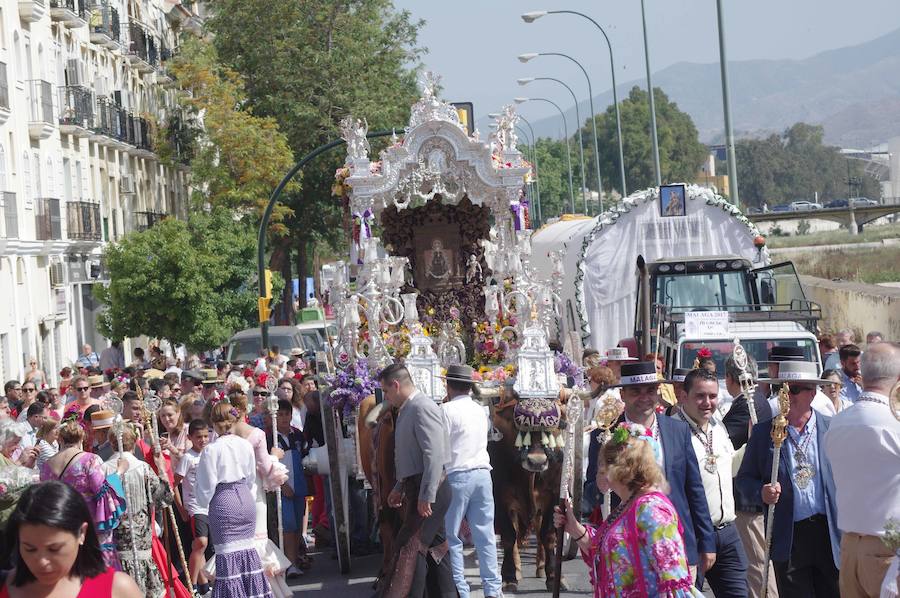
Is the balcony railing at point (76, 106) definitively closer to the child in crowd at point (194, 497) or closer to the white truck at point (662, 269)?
the white truck at point (662, 269)

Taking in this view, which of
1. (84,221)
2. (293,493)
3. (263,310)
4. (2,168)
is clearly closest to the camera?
(293,493)

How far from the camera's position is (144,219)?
50656mm

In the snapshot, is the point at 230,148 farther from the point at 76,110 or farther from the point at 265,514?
the point at 265,514

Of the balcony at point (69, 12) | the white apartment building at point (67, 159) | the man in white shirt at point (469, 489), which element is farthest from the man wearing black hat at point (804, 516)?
the balcony at point (69, 12)

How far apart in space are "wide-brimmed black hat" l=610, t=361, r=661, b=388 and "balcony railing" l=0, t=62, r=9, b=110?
2872 centimetres

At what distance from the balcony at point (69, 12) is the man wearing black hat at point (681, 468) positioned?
3423 centimetres

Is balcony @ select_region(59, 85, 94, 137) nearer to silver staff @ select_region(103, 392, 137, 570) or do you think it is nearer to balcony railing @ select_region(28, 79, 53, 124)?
balcony railing @ select_region(28, 79, 53, 124)

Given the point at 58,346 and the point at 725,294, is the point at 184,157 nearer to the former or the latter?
the point at 58,346

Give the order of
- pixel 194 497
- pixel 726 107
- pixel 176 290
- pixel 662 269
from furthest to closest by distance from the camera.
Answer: pixel 176 290 → pixel 726 107 → pixel 662 269 → pixel 194 497

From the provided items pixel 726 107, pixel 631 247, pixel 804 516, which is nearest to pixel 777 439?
pixel 804 516

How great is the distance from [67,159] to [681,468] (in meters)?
35.5

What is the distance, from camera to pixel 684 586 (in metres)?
6.56

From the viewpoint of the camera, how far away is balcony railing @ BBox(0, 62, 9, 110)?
34.9m

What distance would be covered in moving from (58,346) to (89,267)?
178 inches
